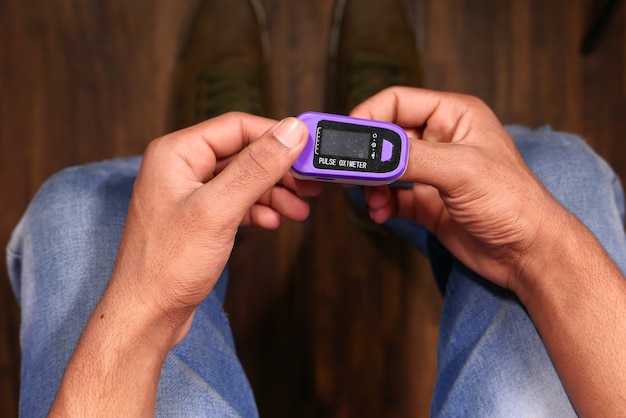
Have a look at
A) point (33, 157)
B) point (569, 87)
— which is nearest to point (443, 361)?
point (569, 87)

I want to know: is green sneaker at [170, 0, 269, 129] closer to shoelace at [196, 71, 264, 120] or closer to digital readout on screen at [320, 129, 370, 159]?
shoelace at [196, 71, 264, 120]

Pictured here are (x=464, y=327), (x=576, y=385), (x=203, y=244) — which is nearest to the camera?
(x=203, y=244)

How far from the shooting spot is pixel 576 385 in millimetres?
728

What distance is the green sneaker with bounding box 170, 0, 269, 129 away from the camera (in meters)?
1.36

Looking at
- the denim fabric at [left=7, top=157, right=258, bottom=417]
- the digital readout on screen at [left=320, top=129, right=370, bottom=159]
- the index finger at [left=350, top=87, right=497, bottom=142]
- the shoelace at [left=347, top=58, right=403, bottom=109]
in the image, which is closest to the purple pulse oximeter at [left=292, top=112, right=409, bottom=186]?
the digital readout on screen at [left=320, top=129, right=370, bottom=159]

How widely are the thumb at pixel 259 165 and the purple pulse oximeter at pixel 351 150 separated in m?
0.04

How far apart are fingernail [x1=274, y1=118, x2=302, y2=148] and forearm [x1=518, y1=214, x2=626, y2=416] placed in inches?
15.5

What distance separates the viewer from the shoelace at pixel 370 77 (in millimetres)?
1337

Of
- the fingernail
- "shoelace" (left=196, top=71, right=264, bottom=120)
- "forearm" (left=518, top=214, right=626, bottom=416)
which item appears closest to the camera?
the fingernail

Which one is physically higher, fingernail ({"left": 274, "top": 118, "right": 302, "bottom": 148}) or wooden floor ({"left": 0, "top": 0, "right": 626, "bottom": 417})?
fingernail ({"left": 274, "top": 118, "right": 302, "bottom": 148})

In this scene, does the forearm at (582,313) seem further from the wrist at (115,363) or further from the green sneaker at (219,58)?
the green sneaker at (219,58)

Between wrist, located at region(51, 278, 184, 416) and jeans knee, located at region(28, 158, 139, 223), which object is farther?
jeans knee, located at region(28, 158, 139, 223)

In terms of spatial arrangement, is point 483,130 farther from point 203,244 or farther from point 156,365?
point 156,365

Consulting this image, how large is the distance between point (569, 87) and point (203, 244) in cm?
129
